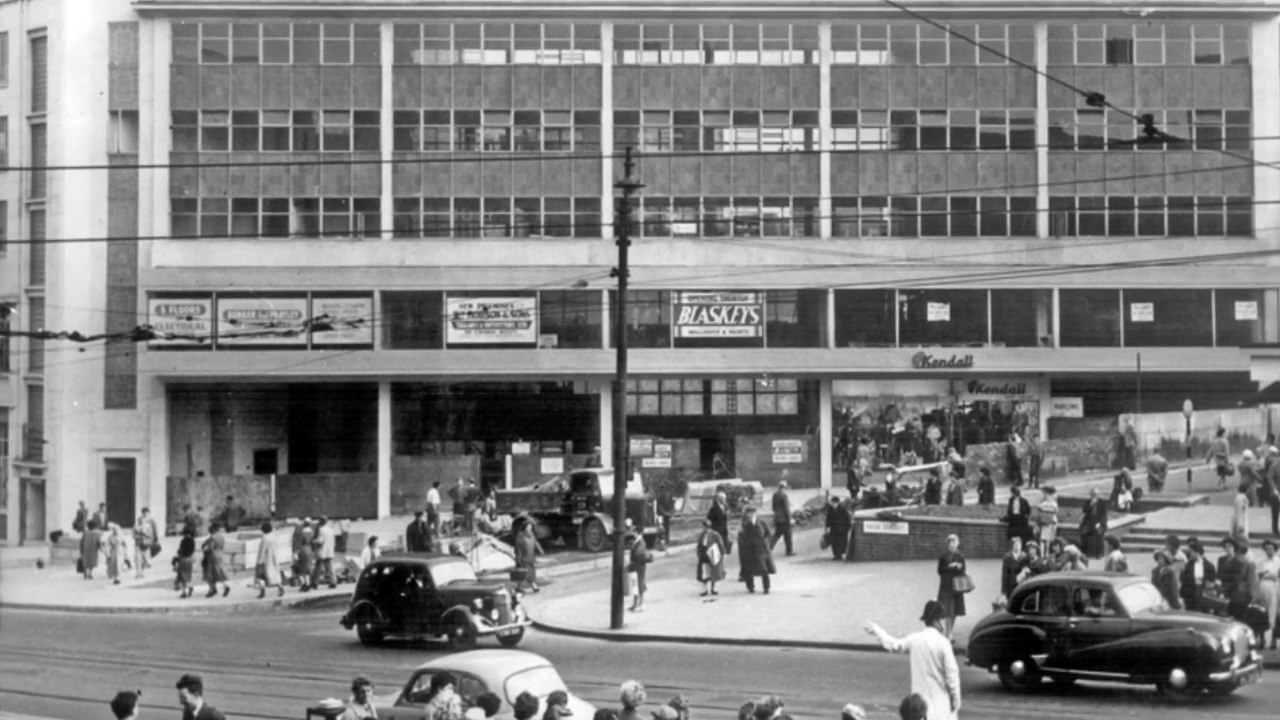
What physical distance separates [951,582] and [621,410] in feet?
18.5

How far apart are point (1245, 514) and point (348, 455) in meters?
13.0

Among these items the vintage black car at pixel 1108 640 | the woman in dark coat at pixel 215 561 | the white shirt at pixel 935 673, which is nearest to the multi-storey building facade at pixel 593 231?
the woman in dark coat at pixel 215 561

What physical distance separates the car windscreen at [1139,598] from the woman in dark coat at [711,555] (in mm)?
6886

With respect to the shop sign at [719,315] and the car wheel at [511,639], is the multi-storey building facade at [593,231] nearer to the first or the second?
the shop sign at [719,315]

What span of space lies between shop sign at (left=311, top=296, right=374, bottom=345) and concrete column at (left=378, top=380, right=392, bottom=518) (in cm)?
142

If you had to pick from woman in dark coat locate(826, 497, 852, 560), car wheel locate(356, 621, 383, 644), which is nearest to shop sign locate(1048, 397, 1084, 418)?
woman in dark coat locate(826, 497, 852, 560)

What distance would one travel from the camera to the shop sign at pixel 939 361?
67.5ft

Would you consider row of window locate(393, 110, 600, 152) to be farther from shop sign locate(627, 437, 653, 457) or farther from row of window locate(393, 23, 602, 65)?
shop sign locate(627, 437, 653, 457)

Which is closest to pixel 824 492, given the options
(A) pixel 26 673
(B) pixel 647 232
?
(B) pixel 647 232

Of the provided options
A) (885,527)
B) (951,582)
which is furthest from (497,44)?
(951,582)

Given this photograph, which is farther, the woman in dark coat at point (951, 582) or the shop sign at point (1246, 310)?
the shop sign at point (1246, 310)

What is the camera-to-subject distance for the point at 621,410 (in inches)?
860

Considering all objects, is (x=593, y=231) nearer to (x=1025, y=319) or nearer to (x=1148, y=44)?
(x=1025, y=319)

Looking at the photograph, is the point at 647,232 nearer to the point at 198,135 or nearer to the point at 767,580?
the point at 767,580
